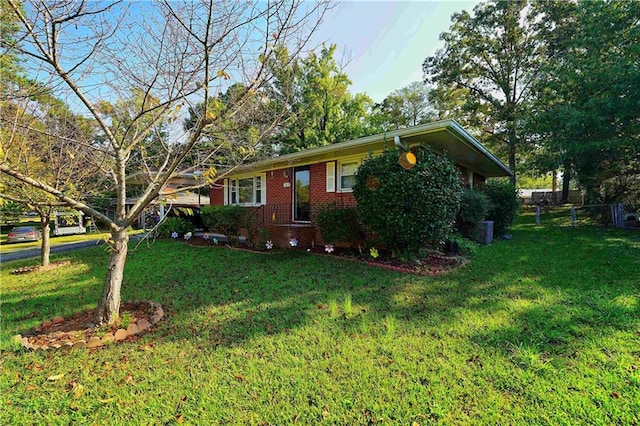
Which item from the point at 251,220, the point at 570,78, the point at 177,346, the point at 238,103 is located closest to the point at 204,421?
the point at 177,346

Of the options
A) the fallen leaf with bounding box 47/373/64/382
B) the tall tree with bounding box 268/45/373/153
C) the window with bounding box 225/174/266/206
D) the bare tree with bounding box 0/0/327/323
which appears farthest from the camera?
the tall tree with bounding box 268/45/373/153

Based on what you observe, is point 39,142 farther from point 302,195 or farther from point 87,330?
point 302,195

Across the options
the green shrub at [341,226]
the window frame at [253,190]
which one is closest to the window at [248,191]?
the window frame at [253,190]

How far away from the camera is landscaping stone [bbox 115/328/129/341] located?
3.38m

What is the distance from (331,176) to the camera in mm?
9172

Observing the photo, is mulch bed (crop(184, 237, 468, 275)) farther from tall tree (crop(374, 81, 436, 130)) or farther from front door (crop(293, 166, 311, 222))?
tall tree (crop(374, 81, 436, 130))

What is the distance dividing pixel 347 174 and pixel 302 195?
199 cm

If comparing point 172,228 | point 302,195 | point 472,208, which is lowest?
point 172,228

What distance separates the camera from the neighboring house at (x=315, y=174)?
23.0 ft

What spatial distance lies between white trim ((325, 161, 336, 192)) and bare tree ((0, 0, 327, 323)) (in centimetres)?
502

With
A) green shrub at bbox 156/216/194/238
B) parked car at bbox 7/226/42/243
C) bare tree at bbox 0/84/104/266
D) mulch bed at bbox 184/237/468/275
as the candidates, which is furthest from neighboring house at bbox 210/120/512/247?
parked car at bbox 7/226/42/243

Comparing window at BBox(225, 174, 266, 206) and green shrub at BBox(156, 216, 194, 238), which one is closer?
window at BBox(225, 174, 266, 206)

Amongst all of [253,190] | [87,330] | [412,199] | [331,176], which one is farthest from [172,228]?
[412,199]

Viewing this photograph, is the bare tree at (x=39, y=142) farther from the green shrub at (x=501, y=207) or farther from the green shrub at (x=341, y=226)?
the green shrub at (x=501, y=207)
